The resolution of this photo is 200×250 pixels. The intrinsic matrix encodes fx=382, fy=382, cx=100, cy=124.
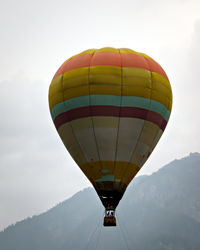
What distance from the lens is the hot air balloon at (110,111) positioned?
24.5 meters

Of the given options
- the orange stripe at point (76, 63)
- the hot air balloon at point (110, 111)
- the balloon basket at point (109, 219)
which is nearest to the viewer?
the hot air balloon at point (110, 111)

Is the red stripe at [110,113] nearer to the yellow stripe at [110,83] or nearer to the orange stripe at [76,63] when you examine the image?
the yellow stripe at [110,83]

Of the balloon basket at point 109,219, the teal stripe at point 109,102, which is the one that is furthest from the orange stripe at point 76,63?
the balloon basket at point 109,219

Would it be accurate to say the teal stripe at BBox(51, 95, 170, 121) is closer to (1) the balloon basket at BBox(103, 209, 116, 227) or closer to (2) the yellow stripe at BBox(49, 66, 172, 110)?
(2) the yellow stripe at BBox(49, 66, 172, 110)

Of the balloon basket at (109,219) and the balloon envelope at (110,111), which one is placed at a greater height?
the balloon envelope at (110,111)

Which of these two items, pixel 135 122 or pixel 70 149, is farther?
pixel 70 149

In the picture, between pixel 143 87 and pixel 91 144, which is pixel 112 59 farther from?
pixel 91 144

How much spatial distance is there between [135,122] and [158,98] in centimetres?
244

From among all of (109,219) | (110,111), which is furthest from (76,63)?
(109,219)

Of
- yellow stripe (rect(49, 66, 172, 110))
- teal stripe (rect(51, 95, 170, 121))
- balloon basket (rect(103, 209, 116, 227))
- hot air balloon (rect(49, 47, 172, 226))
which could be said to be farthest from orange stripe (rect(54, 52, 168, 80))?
balloon basket (rect(103, 209, 116, 227))

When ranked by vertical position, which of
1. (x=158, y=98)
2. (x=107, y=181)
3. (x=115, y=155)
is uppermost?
(x=158, y=98)

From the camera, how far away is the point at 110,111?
A: 2444 centimetres

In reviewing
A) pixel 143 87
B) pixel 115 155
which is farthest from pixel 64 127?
pixel 143 87

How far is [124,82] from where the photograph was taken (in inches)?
962
